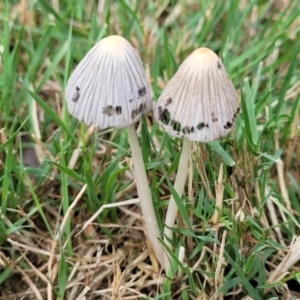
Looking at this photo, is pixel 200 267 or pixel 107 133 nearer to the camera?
pixel 200 267

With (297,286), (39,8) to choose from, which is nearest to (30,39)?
(39,8)

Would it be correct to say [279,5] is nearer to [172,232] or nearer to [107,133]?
[107,133]

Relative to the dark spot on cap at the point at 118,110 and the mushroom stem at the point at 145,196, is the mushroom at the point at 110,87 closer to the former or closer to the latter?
the dark spot on cap at the point at 118,110

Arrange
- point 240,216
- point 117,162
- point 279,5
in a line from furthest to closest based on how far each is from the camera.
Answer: point 279,5
point 117,162
point 240,216

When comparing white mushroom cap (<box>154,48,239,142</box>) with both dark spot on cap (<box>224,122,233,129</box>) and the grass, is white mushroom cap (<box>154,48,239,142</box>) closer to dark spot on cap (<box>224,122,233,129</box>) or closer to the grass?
dark spot on cap (<box>224,122,233,129</box>)

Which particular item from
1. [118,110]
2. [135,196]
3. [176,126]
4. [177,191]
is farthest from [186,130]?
[135,196]

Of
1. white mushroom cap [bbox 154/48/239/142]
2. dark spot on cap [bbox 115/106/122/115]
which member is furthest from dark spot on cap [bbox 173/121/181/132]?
dark spot on cap [bbox 115/106/122/115]
